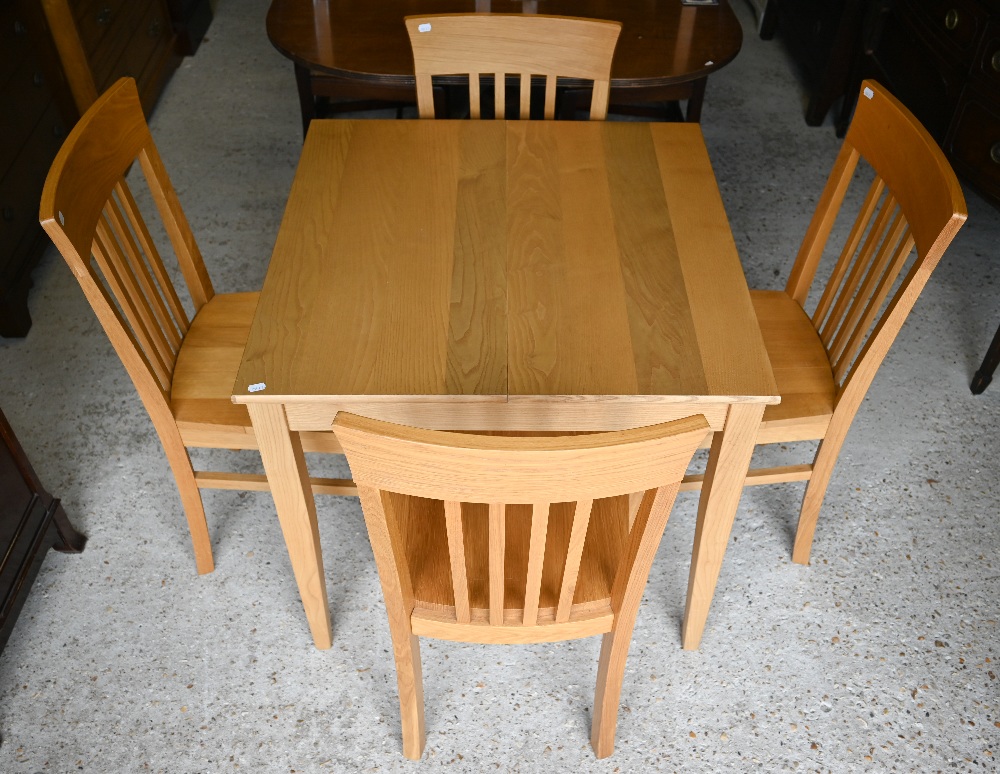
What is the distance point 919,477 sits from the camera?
217 cm

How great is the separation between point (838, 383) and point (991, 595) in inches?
25.1

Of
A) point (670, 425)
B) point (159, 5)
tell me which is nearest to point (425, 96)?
point (670, 425)

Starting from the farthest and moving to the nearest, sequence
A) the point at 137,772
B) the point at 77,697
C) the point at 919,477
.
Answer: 1. the point at 919,477
2. the point at 77,697
3. the point at 137,772

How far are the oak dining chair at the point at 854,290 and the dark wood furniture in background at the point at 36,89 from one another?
1.88 meters

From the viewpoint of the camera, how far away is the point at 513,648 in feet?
6.01

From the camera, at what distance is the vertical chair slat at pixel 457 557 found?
1.16 m

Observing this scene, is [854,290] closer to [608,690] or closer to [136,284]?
[608,690]

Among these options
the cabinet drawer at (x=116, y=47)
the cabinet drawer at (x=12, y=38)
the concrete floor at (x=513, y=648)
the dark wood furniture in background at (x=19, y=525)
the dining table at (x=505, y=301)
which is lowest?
the concrete floor at (x=513, y=648)

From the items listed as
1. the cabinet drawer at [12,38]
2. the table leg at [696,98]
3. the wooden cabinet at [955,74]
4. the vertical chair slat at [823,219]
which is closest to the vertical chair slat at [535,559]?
the vertical chair slat at [823,219]

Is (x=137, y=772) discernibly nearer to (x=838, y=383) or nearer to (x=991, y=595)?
(x=838, y=383)

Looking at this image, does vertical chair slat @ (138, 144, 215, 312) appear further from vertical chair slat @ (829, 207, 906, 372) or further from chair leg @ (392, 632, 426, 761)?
vertical chair slat @ (829, 207, 906, 372)

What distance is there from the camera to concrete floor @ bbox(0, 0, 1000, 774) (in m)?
1.69

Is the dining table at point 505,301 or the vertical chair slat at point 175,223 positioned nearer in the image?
the dining table at point 505,301

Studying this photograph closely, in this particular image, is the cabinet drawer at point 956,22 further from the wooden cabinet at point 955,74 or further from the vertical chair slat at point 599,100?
the vertical chair slat at point 599,100
